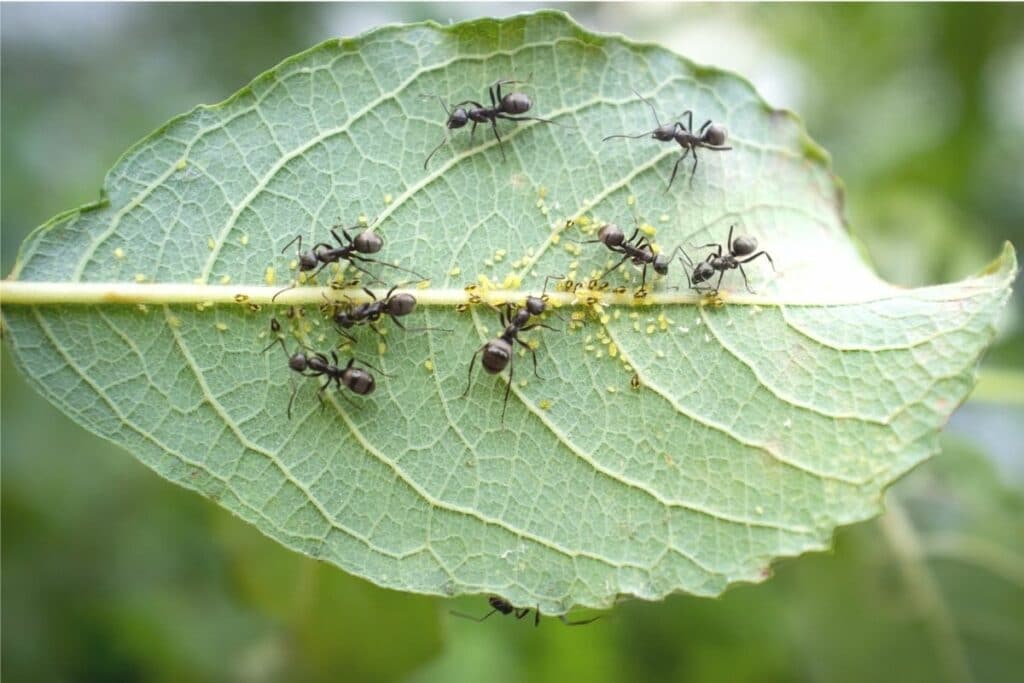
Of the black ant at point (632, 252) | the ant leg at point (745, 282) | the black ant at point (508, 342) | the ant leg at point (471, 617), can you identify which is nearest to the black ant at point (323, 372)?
the black ant at point (508, 342)

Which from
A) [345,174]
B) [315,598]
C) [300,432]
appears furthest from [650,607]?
[345,174]

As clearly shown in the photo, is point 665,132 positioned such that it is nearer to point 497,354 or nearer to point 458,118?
point 458,118

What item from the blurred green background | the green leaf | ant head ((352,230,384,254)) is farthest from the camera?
the blurred green background

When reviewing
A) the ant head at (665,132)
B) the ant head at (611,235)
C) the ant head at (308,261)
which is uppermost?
the ant head at (665,132)

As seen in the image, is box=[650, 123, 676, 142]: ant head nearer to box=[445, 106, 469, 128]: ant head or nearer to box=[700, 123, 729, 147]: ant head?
box=[700, 123, 729, 147]: ant head

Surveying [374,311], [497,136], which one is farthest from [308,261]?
[497,136]

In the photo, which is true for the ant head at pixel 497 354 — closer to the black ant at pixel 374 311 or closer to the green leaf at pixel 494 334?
the green leaf at pixel 494 334

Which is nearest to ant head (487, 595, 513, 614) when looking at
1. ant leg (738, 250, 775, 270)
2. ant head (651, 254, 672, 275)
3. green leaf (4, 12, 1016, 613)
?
green leaf (4, 12, 1016, 613)
